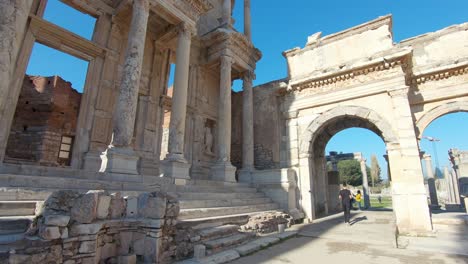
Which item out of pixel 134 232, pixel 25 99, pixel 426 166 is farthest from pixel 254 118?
pixel 426 166

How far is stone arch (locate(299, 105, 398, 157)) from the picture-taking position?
379 inches

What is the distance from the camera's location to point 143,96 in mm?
10266

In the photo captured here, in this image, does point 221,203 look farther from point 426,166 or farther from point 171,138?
point 426,166

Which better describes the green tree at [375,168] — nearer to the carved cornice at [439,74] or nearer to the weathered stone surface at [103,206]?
the carved cornice at [439,74]

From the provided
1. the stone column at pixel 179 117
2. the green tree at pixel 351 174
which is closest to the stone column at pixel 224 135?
the stone column at pixel 179 117

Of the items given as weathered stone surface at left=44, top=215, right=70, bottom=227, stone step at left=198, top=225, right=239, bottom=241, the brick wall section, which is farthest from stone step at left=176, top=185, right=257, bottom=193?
the brick wall section

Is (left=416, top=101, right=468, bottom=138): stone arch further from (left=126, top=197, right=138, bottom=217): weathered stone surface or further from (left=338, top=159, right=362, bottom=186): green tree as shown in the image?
(left=338, top=159, right=362, bottom=186): green tree

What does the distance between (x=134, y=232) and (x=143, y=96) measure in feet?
23.4

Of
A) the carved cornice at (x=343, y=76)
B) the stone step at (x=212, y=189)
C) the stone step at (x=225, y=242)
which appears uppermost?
the carved cornice at (x=343, y=76)

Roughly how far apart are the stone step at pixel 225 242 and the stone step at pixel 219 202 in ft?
4.22

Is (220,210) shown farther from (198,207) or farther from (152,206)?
(152,206)

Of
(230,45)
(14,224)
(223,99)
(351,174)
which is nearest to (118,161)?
(14,224)

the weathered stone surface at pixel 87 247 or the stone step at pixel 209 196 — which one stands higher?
the stone step at pixel 209 196

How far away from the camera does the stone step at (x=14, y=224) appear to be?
3.37 metres
